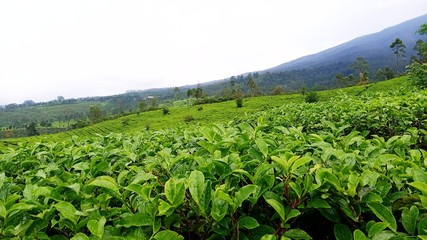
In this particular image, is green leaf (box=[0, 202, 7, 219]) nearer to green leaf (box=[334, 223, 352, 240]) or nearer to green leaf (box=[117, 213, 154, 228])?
green leaf (box=[117, 213, 154, 228])

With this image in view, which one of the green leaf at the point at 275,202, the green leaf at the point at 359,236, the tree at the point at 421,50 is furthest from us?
the tree at the point at 421,50

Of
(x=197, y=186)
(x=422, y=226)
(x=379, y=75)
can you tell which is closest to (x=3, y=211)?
(x=197, y=186)

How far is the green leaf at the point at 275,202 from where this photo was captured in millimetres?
1317

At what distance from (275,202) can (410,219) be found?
538 mm

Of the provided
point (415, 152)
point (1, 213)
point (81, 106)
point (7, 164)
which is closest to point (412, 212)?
point (415, 152)

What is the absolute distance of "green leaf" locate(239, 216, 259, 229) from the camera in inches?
53.6

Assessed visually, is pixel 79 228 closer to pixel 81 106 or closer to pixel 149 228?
pixel 149 228

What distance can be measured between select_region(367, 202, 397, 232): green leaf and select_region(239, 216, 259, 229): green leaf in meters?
0.48

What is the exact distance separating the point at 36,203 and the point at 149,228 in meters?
0.61

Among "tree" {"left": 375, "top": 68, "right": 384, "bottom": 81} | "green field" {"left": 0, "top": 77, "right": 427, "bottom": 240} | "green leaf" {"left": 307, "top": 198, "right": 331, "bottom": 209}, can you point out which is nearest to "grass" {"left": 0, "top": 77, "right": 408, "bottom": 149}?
"tree" {"left": 375, "top": 68, "right": 384, "bottom": 81}

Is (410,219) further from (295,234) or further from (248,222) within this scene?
(248,222)

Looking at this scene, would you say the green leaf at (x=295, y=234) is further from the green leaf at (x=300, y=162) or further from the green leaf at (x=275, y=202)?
the green leaf at (x=300, y=162)

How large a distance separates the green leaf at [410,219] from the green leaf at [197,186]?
0.83 m

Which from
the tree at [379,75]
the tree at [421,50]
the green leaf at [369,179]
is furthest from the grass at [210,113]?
the green leaf at [369,179]
